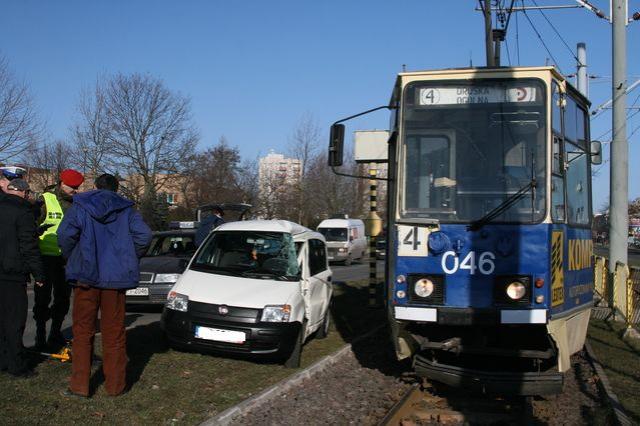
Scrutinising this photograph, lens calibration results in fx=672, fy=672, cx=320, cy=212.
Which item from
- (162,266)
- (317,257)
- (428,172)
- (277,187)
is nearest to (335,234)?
(277,187)

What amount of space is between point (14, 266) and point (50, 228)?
4.14 ft

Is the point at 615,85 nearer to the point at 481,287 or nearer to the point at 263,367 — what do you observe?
the point at 481,287

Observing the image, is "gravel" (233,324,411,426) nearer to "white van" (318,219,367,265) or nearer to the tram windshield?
the tram windshield

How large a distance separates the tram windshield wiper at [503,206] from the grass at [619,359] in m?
2.38

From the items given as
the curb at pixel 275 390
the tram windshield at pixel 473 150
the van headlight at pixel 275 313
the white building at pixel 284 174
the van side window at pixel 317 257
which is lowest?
the curb at pixel 275 390

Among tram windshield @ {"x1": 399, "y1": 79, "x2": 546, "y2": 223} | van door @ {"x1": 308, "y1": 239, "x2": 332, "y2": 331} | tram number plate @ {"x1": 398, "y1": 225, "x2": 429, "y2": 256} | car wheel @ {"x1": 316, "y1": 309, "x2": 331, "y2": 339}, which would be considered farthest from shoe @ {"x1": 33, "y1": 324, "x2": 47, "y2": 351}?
car wheel @ {"x1": 316, "y1": 309, "x2": 331, "y2": 339}

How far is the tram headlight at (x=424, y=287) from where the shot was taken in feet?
22.9

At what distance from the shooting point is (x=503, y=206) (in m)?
6.93

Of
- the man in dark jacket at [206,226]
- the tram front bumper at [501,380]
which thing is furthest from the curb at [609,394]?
the man in dark jacket at [206,226]

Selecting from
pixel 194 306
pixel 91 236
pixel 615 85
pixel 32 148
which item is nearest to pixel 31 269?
pixel 91 236

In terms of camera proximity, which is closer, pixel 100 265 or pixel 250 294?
pixel 100 265

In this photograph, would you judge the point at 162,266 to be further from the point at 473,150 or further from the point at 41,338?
the point at 473,150

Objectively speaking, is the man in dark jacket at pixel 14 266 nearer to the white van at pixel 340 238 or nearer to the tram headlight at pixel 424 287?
the tram headlight at pixel 424 287

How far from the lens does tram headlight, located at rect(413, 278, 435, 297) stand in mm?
6992
